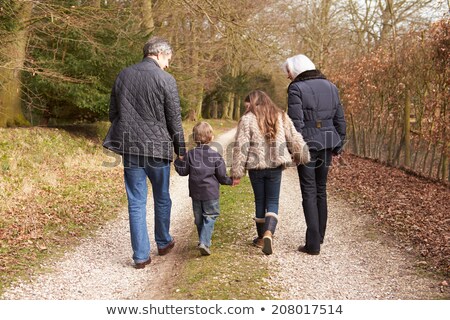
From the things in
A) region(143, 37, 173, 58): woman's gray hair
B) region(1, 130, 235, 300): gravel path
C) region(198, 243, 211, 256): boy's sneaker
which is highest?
region(143, 37, 173, 58): woman's gray hair

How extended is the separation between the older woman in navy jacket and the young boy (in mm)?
960

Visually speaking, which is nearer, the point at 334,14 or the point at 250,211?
the point at 250,211

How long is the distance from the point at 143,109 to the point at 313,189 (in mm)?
2147

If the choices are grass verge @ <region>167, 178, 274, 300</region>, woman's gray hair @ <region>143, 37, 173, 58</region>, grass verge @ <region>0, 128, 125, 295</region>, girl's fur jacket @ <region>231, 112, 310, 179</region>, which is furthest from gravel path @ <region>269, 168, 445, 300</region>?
grass verge @ <region>0, 128, 125, 295</region>

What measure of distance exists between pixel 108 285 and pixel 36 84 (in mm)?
9751

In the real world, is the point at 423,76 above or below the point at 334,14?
below

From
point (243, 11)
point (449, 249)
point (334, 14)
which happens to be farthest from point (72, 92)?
point (334, 14)

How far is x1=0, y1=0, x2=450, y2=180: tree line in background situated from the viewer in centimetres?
1064

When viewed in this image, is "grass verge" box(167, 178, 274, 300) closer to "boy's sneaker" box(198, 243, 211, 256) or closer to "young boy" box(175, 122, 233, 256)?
"boy's sneaker" box(198, 243, 211, 256)

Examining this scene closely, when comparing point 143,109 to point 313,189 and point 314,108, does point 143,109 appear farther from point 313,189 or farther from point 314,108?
point 313,189

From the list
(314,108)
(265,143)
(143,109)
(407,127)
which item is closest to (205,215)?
(265,143)

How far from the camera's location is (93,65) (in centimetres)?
1323

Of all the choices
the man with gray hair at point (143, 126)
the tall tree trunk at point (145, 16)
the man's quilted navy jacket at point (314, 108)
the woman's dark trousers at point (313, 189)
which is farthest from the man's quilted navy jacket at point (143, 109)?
the tall tree trunk at point (145, 16)
